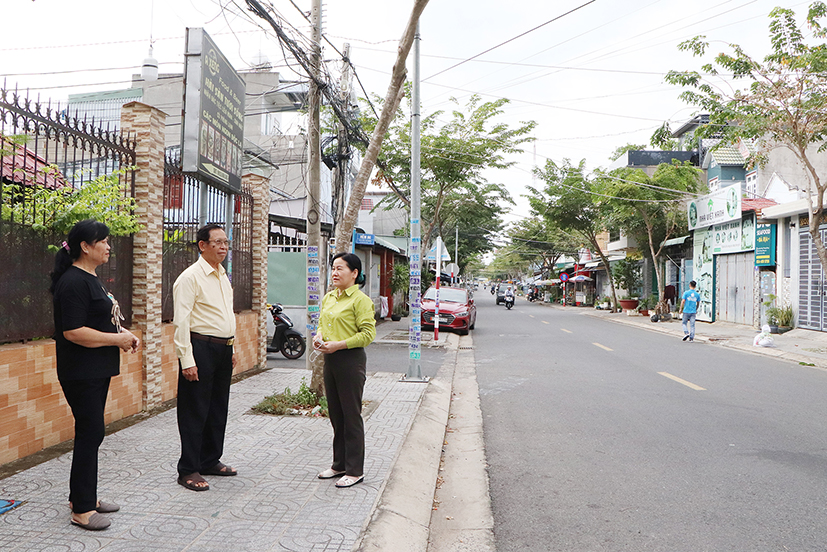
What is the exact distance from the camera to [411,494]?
4242 millimetres

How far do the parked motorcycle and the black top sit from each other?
827 cm

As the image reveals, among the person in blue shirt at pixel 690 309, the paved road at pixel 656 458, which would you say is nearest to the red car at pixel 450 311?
the person in blue shirt at pixel 690 309

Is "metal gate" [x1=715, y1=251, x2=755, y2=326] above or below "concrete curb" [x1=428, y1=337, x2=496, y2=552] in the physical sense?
above

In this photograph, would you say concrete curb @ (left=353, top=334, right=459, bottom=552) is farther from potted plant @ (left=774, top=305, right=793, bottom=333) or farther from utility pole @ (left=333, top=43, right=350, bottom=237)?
potted plant @ (left=774, top=305, right=793, bottom=333)

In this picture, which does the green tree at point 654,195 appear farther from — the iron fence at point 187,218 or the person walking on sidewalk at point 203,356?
the person walking on sidewalk at point 203,356

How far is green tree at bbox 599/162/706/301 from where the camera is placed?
25.5 metres

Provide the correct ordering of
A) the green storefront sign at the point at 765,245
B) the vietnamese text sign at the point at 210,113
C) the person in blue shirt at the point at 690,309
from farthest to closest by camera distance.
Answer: the green storefront sign at the point at 765,245, the person in blue shirt at the point at 690,309, the vietnamese text sign at the point at 210,113

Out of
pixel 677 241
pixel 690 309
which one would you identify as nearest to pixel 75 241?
pixel 690 309

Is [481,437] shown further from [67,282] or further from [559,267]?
[559,267]

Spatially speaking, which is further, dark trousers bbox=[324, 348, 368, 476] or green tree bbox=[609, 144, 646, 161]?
green tree bbox=[609, 144, 646, 161]

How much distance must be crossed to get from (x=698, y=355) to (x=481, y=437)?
8.95 metres

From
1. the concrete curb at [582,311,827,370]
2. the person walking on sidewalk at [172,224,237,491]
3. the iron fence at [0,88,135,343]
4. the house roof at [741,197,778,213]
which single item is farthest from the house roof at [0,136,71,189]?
the house roof at [741,197,778,213]

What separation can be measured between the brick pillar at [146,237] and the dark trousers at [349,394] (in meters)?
3.01

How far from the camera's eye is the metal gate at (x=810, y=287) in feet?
55.2
